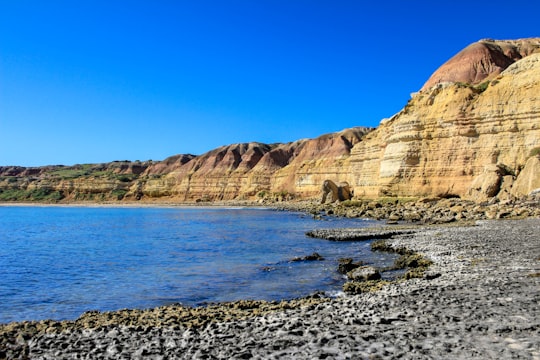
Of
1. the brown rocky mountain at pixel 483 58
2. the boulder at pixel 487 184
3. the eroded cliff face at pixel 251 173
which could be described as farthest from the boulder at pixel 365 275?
the brown rocky mountain at pixel 483 58

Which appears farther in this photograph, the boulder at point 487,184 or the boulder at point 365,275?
the boulder at point 487,184

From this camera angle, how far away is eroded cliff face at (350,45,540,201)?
34.8 meters

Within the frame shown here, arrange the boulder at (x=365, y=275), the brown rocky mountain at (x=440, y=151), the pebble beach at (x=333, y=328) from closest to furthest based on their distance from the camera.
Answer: the pebble beach at (x=333, y=328)
the boulder at (x=365, y=275)
the brown rocky mountain at (x=440, y=151)

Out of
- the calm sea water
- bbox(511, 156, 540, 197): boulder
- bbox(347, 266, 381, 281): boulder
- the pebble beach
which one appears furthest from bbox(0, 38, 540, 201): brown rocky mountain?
the pebble beach

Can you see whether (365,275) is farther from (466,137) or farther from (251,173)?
(251,173)

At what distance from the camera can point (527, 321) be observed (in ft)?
20.1

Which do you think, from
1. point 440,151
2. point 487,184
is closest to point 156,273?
point 487,184

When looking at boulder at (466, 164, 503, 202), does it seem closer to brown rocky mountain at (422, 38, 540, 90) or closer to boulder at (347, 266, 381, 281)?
boulder at (347, 266, 381, 281)

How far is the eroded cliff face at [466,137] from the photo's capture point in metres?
34.8

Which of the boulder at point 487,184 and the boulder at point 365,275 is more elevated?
the boulder at point 487,184

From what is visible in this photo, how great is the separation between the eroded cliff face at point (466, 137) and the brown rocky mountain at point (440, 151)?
8 centimetres

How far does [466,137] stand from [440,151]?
274cm

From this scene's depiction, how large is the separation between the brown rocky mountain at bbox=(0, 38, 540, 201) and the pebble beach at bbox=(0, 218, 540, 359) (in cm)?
2711

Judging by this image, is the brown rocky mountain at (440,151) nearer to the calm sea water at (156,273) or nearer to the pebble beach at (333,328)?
the calm sea water at (156,273)
